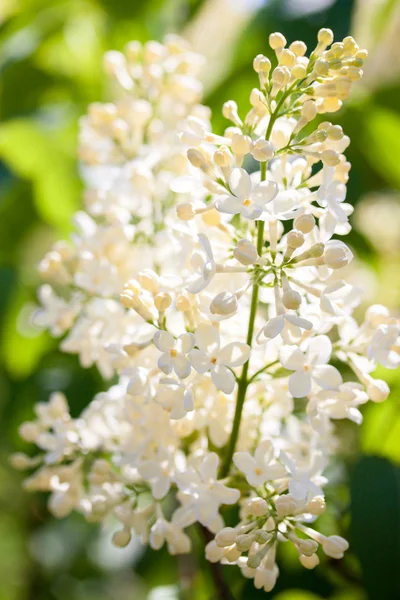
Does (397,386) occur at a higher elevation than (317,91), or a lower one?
lower

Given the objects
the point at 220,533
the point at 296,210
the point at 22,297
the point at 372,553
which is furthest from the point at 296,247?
the point at 22,297

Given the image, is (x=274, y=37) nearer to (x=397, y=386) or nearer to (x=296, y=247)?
(x=296, y=247)

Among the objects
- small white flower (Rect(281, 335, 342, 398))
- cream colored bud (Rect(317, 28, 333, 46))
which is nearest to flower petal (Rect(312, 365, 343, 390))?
small white flower (Rect(281, 335, 342, 398))

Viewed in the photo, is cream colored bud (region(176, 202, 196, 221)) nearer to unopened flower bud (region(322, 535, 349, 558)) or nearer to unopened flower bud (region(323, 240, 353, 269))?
unopened flower bud (region(323, 240, 353, 269))

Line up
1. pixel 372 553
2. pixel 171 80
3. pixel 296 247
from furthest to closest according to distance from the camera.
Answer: pixel 171 80
pixel 372 553
pixel 296 247

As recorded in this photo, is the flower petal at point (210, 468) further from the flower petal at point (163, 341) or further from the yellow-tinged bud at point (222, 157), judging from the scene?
the yellow-tinged bud at point (222, 157)

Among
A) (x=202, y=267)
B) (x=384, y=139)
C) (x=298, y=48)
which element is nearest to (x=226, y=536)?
(x=202, y=267)
